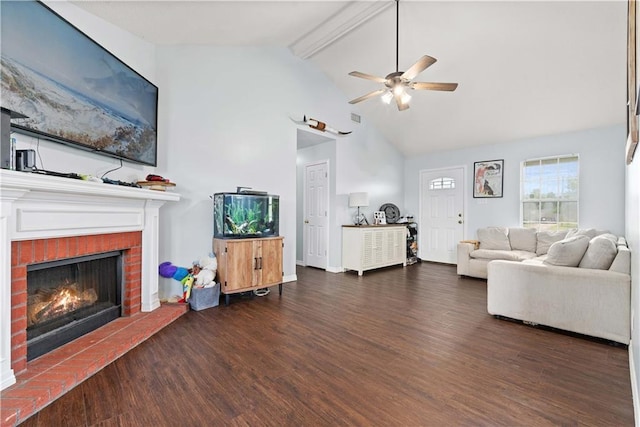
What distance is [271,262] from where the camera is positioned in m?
3.50

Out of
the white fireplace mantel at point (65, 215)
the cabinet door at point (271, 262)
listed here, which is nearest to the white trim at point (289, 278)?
the cabinet door at point (271, 262)

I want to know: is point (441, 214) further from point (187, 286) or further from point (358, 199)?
point (187, 286)

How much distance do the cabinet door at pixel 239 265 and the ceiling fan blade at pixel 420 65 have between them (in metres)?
2.45

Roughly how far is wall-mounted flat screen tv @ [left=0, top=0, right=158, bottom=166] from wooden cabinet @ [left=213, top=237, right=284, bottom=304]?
1.29m

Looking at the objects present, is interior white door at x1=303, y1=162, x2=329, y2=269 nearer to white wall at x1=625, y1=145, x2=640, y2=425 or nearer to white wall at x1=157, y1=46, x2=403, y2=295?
white wall at x1=157, y1=46, x2=403, y2=295

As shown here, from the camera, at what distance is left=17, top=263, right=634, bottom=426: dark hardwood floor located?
57.4 inches

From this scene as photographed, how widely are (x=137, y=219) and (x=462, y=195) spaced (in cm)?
566

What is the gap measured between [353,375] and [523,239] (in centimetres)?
440

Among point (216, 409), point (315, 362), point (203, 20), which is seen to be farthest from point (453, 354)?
point (203, 20)

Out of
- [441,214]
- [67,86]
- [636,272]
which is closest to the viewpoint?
[636,272]

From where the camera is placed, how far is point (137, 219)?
2609mm

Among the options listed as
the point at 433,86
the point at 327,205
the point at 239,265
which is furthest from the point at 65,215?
the point at 327,205

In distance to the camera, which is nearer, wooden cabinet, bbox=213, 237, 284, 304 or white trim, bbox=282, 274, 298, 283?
wooden cabinet, bbox=213, 237, 284, 304

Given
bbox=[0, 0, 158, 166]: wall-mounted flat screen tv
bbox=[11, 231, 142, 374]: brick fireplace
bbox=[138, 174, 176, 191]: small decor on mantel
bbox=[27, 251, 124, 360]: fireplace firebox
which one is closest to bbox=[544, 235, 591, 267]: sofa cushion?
bbox=[138, 174, 176, 191]: small decor on mantel
